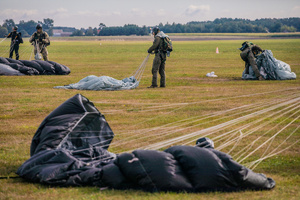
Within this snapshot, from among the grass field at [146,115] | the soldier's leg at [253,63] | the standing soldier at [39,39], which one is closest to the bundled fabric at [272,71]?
the soldier's leg at [253,63]

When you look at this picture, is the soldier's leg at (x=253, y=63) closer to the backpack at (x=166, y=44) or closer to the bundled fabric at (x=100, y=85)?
the backpack at (x=166, y=44)

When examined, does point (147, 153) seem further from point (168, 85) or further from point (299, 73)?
point (299, 73)

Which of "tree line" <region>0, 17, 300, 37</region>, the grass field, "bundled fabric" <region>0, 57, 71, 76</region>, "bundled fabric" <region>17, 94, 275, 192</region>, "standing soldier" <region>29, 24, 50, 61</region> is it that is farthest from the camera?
"tree line" <region>0, 17, 300, 37</region>

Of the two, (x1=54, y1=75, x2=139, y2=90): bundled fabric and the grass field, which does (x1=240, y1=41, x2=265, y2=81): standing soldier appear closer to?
the grass field

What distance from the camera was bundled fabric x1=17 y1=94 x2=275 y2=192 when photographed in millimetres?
4531

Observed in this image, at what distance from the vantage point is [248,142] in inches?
280

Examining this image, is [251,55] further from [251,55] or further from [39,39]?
[39,39]

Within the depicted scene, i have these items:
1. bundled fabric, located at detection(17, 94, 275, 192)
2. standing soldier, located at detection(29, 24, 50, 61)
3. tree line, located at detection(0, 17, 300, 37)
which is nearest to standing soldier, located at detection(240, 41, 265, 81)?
standing soldier, located at detection(29, 24, 50, 61)

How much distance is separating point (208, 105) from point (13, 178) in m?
6.33

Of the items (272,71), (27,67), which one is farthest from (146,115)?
(27,67)

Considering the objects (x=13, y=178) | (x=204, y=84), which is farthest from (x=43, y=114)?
(x=204, y=84)

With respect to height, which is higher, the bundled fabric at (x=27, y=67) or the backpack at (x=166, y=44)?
the backpack at (x=166, y=44)

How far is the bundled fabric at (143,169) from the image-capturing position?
453 cm

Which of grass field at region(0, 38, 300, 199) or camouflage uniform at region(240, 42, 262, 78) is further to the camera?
camouflage uniform at region(240, 42, 262, 78)
